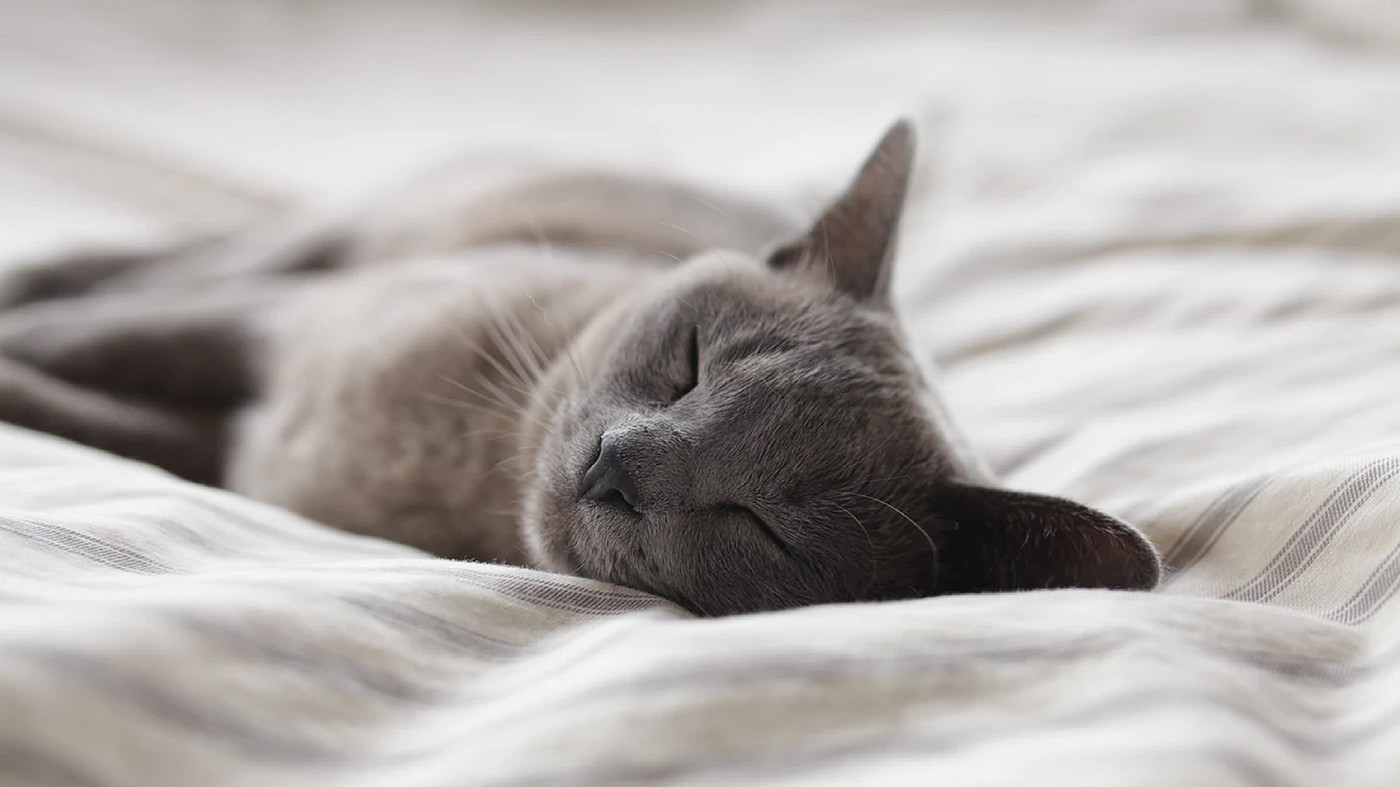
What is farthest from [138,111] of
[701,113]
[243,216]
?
[701,113]

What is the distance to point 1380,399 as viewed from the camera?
3.60ft

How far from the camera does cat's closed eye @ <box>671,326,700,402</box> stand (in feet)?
3.51

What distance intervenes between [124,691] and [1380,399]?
3.62 ft

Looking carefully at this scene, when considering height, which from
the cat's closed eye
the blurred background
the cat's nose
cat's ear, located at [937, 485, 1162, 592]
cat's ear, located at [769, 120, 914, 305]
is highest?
the blurred background

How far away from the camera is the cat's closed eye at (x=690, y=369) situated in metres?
1.07

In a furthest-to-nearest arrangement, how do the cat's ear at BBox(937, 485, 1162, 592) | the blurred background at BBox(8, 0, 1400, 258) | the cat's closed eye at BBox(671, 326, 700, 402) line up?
the blurred background at BBox(8, 0, 1400, 258) < the cat's closed eye at BBox(671, 326, 700, 402) < the cat's ear at BBox(937, 485, 1162, 592)

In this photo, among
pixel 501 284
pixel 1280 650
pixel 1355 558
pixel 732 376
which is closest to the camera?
pixel 1280 650

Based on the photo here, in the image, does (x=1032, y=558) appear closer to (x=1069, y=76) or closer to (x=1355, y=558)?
(x=1355, y=558)

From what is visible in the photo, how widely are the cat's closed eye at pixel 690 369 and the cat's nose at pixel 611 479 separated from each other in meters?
0.10

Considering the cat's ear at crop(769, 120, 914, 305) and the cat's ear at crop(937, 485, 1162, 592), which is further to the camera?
the cat's ear at crop(769, 120, 914, 305)

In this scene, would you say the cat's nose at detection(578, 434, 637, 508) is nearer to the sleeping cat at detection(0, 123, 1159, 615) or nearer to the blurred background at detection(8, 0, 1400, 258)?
the sleeping cat at detection(0, 123, 1159, 615)

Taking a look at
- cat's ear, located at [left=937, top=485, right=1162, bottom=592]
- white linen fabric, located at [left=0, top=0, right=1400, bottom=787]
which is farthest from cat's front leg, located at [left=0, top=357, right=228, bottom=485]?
cat's ear, located at [left=937, top=485, right=1162, bottom=592]

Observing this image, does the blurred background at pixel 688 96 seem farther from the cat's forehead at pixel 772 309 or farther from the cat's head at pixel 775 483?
the cat's head at pixel 775 483

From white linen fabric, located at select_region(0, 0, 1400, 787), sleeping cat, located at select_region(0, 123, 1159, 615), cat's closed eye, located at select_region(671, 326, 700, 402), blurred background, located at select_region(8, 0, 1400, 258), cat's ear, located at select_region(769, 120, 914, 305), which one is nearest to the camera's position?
white linen fabric, located at select_region(0, 0, 1400, 787)
